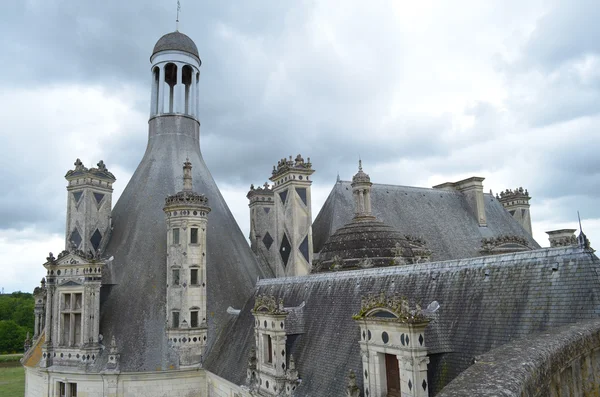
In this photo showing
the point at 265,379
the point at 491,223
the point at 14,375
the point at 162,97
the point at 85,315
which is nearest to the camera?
the point at 265,379

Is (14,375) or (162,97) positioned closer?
(162,97)

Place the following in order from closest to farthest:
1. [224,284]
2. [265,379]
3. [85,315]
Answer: [265,379], [85,315], [224,284]

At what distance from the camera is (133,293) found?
20078 millimetres

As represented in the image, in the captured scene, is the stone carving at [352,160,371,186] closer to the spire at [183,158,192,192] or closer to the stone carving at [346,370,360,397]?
the spire at [183,158,192,192]

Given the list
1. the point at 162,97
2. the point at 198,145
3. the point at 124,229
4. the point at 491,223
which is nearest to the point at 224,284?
the point at 124,229

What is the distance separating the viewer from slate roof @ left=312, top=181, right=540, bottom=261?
90.3 ft

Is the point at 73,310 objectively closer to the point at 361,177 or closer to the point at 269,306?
the point at 269,306

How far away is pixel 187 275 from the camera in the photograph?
64.8ft

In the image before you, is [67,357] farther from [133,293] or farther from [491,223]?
[491,223]

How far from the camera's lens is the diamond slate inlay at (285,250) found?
76.4 ft

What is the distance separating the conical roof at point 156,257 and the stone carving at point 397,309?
1127cm

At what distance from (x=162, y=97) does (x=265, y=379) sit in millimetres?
18292

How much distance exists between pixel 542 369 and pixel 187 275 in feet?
55.8

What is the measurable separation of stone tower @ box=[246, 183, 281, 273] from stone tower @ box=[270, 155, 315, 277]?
5.29 ft
